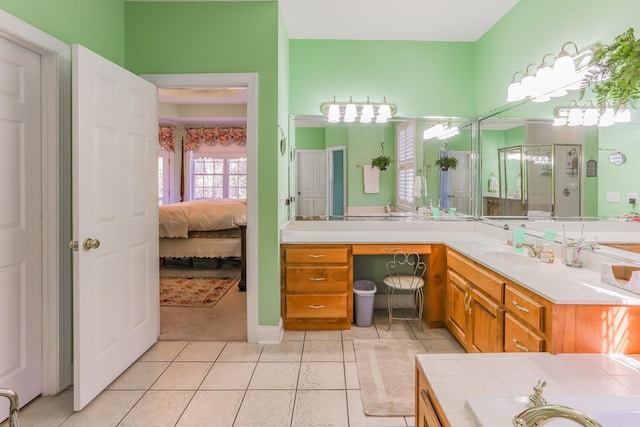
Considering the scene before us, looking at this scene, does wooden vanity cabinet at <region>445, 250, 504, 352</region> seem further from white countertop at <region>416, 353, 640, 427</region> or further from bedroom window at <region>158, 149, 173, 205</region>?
bedroom window at <region>158, 149, 173, 205</region>

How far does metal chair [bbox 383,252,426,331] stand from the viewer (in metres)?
3.11

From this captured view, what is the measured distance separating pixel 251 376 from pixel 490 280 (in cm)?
161

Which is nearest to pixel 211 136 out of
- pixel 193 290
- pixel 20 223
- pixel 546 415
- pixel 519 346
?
pixel 193 290

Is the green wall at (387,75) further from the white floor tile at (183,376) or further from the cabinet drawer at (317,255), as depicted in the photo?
the white floor tile at (183,376)

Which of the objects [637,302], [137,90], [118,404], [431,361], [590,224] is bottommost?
[118,404]

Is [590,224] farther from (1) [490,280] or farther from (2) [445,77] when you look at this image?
(2) [445,77]

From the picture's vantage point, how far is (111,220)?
90.6 inches

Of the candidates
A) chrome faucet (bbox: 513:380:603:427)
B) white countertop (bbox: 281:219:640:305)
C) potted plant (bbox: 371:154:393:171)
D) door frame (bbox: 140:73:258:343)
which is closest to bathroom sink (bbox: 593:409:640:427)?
chrome faucet (bbox: 513:380:603:427)

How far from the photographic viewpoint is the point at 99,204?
2.18m

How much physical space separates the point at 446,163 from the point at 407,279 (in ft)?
4.16

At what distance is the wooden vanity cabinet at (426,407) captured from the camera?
102cm

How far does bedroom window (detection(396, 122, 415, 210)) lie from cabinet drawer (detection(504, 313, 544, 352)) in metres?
1.80

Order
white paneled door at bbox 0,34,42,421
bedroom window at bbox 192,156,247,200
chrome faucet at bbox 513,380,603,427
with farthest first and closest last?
bedroom window at bbox 192,156,247,200 < white paneled door at bbox 0,34,42,421 < chrome faucet at bbox 513,380,603,427

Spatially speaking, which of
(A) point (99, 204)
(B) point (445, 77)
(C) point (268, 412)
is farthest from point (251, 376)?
(B) point (445, 77)
